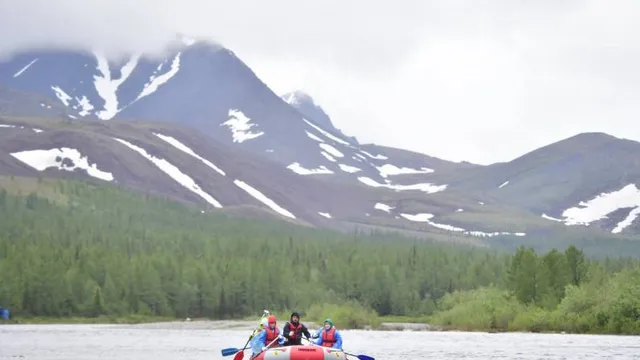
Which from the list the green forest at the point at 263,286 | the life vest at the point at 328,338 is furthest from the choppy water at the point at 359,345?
the life vest at the point at 328,338

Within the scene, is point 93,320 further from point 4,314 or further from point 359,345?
point 359,345

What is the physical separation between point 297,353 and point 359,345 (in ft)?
146

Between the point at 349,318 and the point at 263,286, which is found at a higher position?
the point at 263,286

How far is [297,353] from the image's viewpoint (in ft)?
189

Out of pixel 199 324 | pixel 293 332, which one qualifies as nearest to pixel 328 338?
pixel 293 332

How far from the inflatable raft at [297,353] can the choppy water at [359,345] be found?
22.4 metres

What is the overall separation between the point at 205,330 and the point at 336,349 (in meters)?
83.8

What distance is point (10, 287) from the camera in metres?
160

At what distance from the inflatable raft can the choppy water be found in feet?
73.6

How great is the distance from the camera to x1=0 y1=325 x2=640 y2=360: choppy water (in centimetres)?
8512

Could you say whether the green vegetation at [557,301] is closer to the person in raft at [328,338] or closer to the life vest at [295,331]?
the person in raft at [328,338]

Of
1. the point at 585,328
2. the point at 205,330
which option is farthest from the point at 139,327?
the point at 585,328

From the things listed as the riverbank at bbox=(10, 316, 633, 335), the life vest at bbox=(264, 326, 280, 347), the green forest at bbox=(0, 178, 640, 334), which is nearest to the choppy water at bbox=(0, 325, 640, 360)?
the riverbank at bbox=(10, 316, 633, 335)

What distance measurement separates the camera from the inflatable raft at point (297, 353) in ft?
188
